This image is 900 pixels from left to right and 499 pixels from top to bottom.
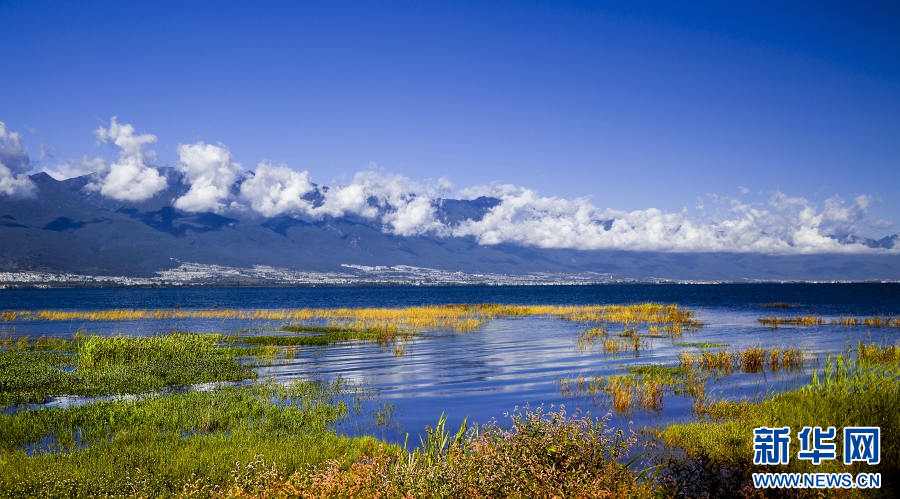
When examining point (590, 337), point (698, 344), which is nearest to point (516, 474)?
point (698, 344)

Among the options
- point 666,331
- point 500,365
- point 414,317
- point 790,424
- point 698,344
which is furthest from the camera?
point 414,317

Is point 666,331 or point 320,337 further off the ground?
point 666,331

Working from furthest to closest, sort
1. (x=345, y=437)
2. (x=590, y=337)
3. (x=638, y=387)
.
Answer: (x=590, y=337) → (x=638, y=387) → (x=345, y=437)

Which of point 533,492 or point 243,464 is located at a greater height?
point 533,492

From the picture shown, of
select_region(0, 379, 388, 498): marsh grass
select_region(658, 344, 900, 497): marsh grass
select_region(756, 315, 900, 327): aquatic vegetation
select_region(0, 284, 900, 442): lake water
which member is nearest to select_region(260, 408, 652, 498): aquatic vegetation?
select_region(0, 379, 388, 498): marsh grass

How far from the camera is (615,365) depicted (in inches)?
1517

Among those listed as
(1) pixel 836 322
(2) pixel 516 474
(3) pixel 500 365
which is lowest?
(3) pixel 500 365

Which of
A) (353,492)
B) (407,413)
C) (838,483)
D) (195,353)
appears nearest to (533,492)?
(353,492)

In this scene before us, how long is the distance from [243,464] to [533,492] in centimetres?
853

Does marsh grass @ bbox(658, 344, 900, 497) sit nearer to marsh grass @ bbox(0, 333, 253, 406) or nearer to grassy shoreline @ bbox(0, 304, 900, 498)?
grassy shoreline @ bbox(0, 304, 900, 498)

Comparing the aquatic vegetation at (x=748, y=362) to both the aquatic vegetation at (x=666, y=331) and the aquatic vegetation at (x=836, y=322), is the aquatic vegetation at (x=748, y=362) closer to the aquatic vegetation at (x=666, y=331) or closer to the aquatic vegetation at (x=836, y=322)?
the aquatic vegetation at (x=666, y=331)

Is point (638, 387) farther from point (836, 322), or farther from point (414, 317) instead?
point (836, 322)

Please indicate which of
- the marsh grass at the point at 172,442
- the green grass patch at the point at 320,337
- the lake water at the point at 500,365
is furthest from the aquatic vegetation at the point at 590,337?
the marsh grass at the point at 172,442

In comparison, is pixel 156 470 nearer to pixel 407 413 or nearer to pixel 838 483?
pixel 407 413
